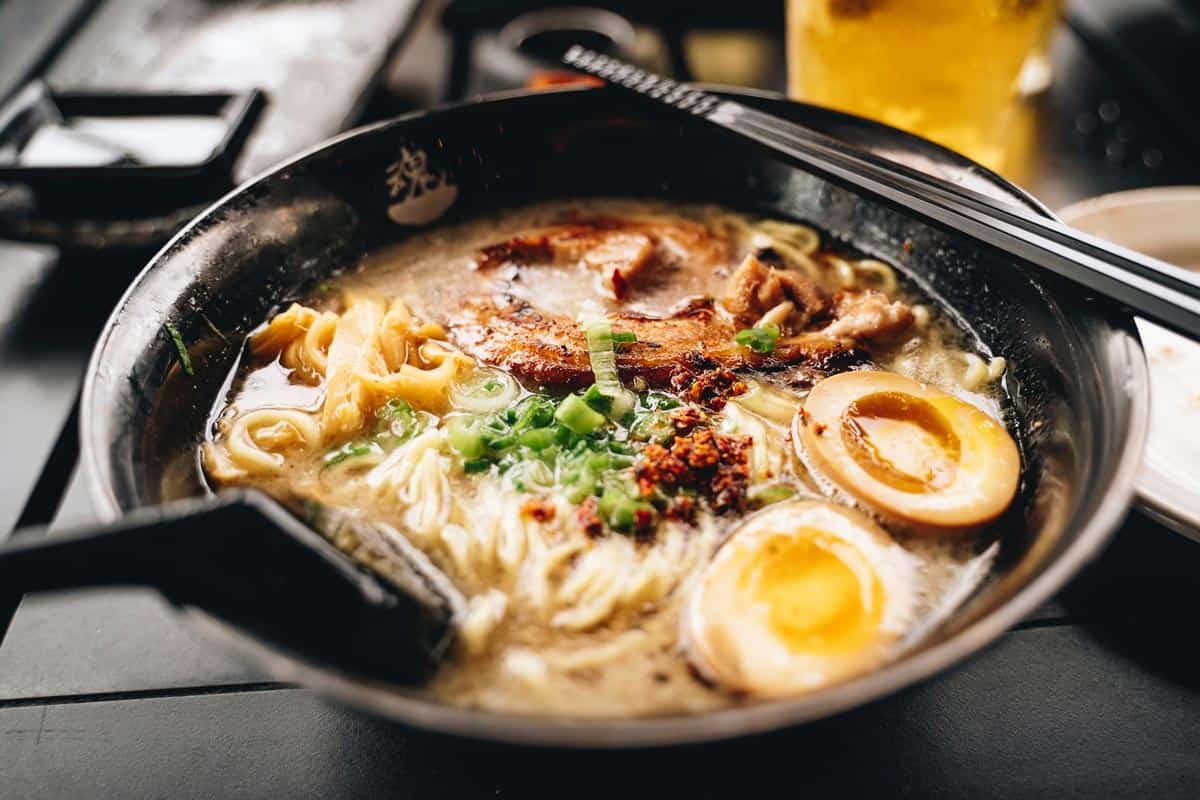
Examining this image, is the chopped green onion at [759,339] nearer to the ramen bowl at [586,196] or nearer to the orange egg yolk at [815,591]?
the ramen bowl at [586,196]

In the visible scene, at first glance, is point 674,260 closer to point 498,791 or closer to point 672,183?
point 672,183

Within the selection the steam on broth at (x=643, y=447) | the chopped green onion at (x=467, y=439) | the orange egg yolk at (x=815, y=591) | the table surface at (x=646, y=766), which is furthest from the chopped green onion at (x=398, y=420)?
the orange egg yolk at (x=815, y=591)

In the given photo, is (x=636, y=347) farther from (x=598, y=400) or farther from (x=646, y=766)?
(x=646, y=766)

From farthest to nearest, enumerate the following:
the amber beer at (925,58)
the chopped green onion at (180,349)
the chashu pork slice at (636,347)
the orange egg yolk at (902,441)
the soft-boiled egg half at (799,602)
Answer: the amber beer at (925,58)
the chashu pork slice at (636,347)
the chopped green onion at (180,349)
the orange egg yolk at (902,441)
the soft-boiled egg half at (799,602)

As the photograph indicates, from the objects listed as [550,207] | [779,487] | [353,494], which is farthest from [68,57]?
[779,487]

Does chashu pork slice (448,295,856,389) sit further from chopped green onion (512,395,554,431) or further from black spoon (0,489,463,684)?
black spoon (0,489,463,684)

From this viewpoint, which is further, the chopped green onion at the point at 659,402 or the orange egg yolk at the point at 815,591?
the chopped green onion at the point at 659,402

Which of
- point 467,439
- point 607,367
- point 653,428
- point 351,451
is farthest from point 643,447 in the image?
point 351,451

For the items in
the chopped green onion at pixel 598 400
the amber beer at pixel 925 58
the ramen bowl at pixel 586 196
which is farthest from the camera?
the amber beer at pixel 925 58
